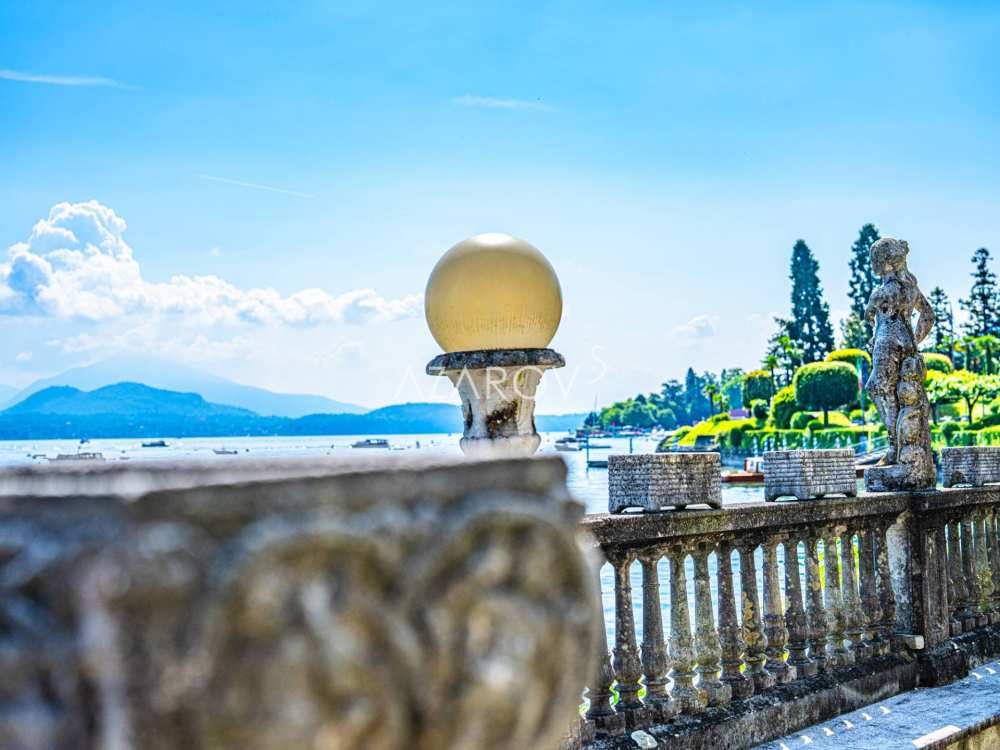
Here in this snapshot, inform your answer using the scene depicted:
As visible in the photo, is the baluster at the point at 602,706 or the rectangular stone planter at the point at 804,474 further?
the rectangular stone planter at the point at 804,474

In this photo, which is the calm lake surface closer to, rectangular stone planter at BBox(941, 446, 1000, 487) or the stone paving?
the stone paving

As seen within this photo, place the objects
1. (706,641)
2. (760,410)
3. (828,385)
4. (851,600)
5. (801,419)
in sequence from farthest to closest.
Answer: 1. (760,410)
2. (801,419)
3. (828,385)
4. (851,600)
5. (706,641)

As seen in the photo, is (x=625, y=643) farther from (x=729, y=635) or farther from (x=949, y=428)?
(x=949, y=428)

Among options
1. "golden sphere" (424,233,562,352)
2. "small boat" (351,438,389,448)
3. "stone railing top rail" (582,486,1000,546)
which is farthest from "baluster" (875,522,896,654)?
"small boat" (351,438,389,448)

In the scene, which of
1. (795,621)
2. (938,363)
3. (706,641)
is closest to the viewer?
(706,641)

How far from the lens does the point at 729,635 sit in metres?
4.55

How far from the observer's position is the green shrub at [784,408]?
71875mm

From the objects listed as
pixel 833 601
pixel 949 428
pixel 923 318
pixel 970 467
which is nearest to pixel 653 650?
pixel 833 601

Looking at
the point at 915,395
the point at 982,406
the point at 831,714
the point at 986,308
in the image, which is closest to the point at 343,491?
the point at 831,714

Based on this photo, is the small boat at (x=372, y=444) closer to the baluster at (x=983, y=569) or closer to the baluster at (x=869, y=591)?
the baluster at (x=869, y=591)

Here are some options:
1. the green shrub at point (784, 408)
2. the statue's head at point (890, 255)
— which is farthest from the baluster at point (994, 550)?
the green shrub at point (784, 408)

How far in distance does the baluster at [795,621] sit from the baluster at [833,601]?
30 cm

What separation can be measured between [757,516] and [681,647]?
28.0 inches

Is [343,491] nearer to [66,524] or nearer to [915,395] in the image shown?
[66,524]
